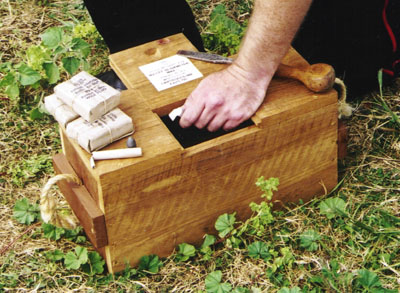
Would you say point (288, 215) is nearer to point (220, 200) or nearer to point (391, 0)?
point (220, 200)

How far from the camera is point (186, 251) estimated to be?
6.88ft

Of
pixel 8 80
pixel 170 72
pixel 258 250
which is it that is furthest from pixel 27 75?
pixel 258 250

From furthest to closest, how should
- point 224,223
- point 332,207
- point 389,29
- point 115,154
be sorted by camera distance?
1. point 389,29
2. point 332,207
3. point 224,223
4. point 115,154

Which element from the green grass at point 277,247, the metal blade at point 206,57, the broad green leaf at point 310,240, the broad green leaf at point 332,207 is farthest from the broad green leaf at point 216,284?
the metal blade at point 206,57

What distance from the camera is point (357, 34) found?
104 inches

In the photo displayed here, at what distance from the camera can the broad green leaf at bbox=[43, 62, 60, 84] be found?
8.88 ft

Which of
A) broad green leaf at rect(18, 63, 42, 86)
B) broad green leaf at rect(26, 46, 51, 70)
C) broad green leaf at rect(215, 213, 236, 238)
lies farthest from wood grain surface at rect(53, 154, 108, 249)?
broad green leaf at rect(26, 46, 51, 70)

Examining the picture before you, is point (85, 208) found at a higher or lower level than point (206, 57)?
lower

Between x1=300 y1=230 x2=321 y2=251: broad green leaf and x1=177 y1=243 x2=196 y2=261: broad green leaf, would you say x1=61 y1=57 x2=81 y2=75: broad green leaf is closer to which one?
x1=177 y1=243 x2=196 y2=261: broad green leaf

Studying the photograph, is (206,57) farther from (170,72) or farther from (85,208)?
(85,208)

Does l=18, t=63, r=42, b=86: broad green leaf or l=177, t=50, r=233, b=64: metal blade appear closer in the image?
l=177, t=50, r=233, b=64: metal blade

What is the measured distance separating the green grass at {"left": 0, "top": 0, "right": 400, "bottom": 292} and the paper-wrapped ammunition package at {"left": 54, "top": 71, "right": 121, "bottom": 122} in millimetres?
473

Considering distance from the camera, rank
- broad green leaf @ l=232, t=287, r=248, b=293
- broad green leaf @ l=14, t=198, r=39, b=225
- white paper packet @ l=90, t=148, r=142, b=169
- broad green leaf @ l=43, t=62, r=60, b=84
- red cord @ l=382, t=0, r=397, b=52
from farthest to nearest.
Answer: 1. broad green leaf @ l=43, t=62, r=60, b=84
2. red cord @ l=382, t=0, r=397, b=52
3. broad green leaf @ l=14, t=198, r=39, b=225
4. broad green leaf @ l=232, t=287, r=248, b=293
5. white paper packet @ l=90, t=148, r=142, b=169

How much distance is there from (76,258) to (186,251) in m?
0.35
